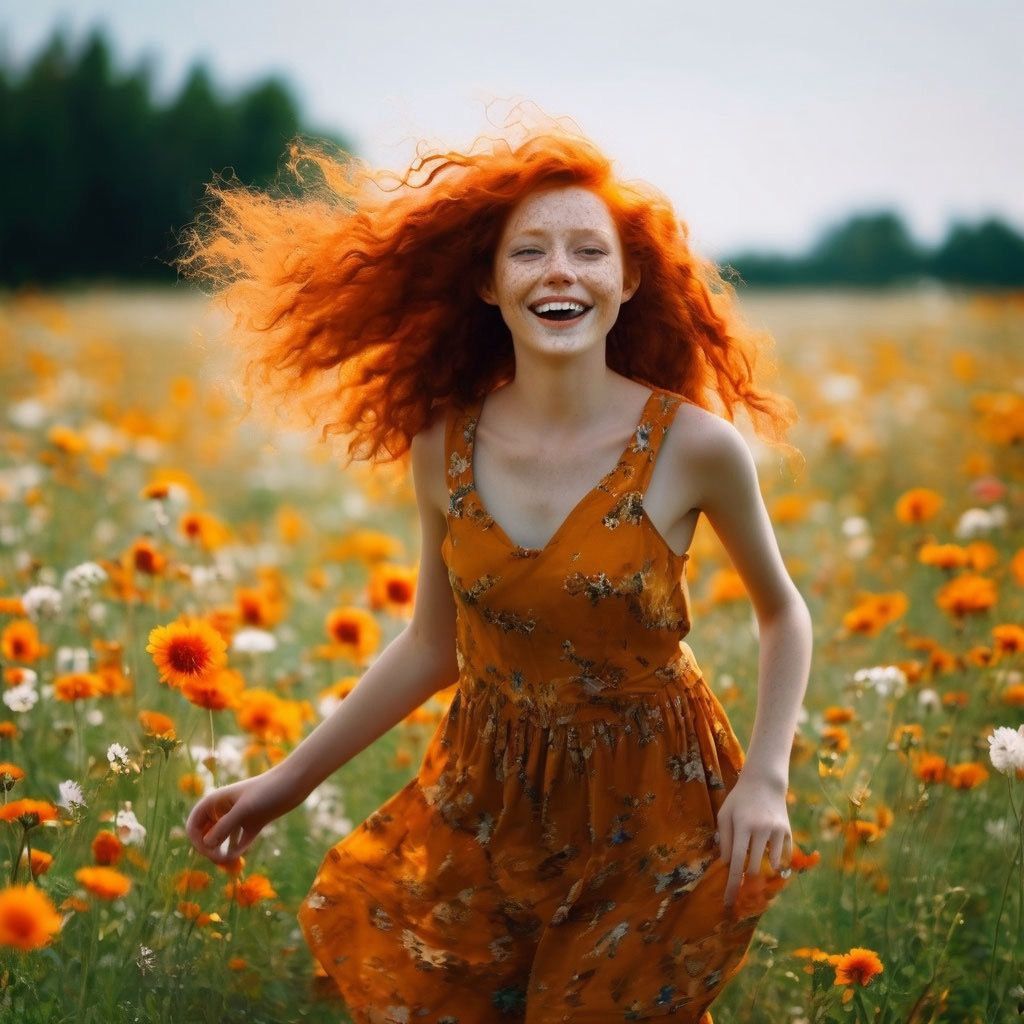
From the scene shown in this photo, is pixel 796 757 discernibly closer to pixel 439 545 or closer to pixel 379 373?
pixel 439 545

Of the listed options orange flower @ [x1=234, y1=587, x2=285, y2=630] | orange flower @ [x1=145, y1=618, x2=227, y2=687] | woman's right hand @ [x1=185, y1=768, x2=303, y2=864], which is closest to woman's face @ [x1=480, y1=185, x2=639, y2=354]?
orange flower @ [x1=145, y1=618, x2=227, y2=687]

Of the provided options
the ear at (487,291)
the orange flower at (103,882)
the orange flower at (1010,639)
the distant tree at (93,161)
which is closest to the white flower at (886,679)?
the orange flower at (1010,639)

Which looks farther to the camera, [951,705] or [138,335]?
[138,335]

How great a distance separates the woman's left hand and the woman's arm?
0.53 meters

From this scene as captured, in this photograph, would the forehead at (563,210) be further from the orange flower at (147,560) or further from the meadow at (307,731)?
the orange flower at (147,560)

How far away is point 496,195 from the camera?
180 cm

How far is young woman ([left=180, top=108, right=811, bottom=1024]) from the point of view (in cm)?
167

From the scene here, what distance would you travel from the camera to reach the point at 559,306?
1735 mm

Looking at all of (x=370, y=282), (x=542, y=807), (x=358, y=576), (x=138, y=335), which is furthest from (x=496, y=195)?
(x=138, y=335)

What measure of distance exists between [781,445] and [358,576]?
258 cm

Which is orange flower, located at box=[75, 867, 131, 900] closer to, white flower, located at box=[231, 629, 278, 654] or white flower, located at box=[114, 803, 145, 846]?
white flower, located at box=[114, 803, 145, 846]

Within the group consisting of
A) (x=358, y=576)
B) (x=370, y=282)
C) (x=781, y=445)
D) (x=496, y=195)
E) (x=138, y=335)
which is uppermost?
(x=496, y=195)

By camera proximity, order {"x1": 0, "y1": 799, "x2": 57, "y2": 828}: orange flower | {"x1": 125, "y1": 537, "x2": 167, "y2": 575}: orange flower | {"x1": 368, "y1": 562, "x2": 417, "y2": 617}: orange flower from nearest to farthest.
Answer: {"x1": 0, "y1": 799, "x2": 57, "y2": 828}: orange flower → {"x1": 125, "y1": 537, "x2": 167, "y2": 575}: orange flower → {"x1": 368, "y1": 562, "x2": 417, "y2": 617}: orange flower

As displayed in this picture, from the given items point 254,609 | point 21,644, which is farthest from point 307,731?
point 21,644
